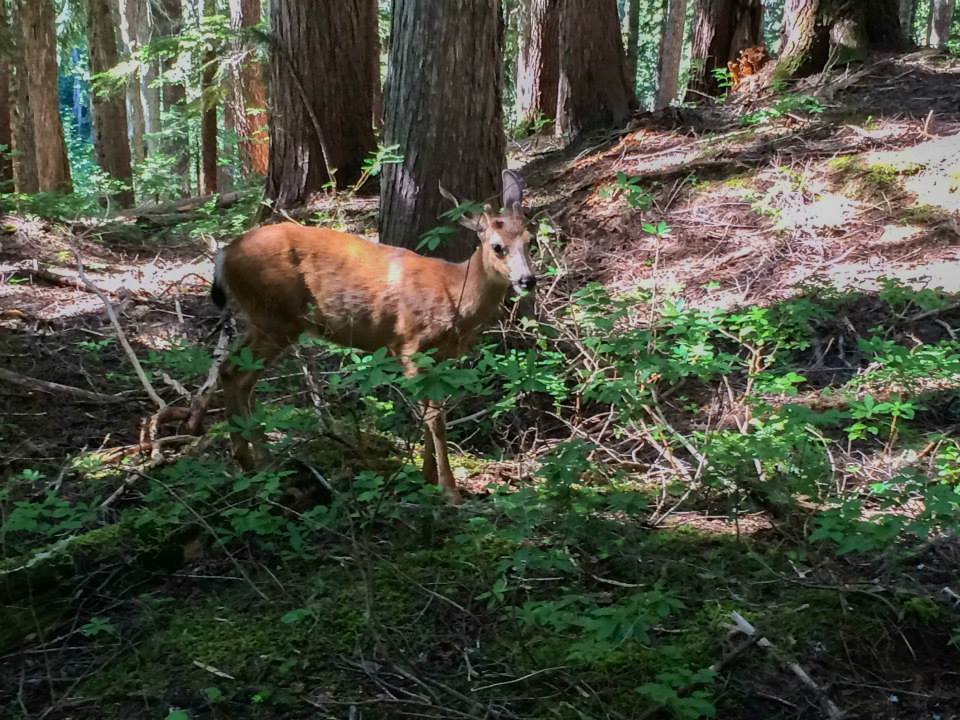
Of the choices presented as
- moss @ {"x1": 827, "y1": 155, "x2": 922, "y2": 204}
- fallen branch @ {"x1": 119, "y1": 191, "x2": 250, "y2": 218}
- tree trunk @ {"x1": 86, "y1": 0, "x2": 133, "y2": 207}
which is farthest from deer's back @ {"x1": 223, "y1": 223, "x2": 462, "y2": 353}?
tree trunk @ {"x1": 86, "y1": 0, "x2": 133, "y2": 207}

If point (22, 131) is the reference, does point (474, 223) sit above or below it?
below

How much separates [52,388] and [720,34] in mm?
8802

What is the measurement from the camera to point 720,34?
10469 mm

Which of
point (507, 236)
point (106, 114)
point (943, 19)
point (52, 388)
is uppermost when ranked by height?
point (943, 19)

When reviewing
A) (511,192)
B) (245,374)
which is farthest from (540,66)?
(245,374)

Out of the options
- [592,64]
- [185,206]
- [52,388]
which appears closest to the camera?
[52,388]

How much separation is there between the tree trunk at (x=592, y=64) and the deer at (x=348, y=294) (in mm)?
5299

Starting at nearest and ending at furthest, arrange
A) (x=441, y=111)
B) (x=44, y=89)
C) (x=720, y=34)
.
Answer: (x=441, y=111) < (x=720, y=34) < (x=44, y=89)

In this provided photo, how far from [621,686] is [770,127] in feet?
22.7

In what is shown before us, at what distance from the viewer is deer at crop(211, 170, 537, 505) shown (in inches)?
184

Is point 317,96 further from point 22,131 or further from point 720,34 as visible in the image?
point 22,131

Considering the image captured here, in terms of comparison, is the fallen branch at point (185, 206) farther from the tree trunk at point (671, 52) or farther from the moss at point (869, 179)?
the tree trunk at point (671, 52)

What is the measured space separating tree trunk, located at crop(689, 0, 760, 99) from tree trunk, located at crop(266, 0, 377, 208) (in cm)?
423

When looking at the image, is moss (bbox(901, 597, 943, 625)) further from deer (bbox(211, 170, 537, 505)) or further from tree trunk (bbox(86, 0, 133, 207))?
tree trunk (bbox(86, 0, 133, 207))
